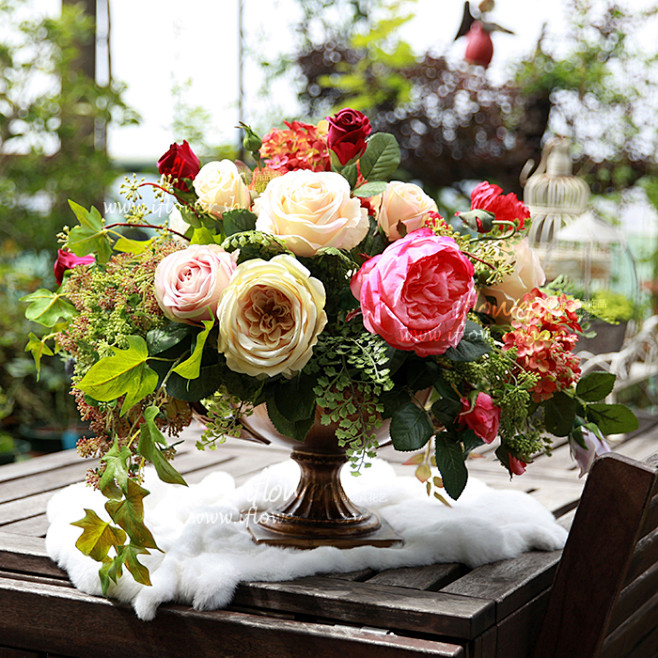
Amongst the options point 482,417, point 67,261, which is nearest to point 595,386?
point 482,417

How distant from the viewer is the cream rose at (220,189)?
1.01 meters

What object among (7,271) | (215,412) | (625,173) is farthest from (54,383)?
(625,173)

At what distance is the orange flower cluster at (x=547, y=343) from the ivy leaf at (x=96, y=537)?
1.52 feet

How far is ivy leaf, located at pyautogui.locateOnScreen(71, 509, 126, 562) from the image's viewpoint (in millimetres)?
883

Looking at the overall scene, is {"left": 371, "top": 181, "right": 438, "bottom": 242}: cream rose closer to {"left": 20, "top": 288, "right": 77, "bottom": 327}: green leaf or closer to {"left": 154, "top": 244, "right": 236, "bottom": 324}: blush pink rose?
{"left": 154, "top": 244, "right": 236, "bottom": 324}: blush pink rose

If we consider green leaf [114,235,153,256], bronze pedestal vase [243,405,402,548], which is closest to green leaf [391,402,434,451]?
bronze pedestal vase [243,405,402,548]

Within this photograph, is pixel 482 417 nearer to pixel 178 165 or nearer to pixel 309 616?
pixel 309 616

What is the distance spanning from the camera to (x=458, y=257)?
886mm

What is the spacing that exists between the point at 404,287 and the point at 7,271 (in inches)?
107

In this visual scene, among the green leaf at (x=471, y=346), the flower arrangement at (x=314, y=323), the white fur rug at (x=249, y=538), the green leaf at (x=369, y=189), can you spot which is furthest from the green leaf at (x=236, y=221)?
the white fur rug at (x=249, y=538)

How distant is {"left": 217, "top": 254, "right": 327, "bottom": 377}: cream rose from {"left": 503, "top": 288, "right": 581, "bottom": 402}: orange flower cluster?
246 mm

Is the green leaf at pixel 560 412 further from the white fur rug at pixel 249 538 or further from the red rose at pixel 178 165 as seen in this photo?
the red rose at pixel 178 165

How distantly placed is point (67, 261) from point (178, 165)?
0.21m

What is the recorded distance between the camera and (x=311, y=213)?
944mm
